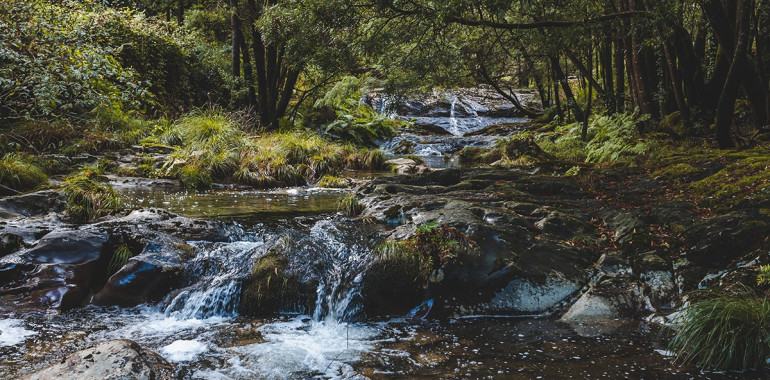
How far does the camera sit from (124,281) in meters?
4.84

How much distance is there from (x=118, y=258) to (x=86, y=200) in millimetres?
1717

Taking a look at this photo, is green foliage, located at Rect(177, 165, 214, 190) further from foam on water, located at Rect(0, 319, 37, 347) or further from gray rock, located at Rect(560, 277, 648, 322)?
gray rock, located at Rect(560, 277, 648, 322)

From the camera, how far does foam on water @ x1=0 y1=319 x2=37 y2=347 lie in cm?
366

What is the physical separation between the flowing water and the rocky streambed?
17 millimetres

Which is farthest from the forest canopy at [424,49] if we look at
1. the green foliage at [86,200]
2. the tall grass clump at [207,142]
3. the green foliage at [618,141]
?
the tall grass clump at [207,142]

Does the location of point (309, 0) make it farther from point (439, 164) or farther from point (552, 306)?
point (439, 164)

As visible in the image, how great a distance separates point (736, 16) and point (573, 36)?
2.22 meters

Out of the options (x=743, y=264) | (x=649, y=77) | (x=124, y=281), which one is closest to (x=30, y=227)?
(x=124, y=281)

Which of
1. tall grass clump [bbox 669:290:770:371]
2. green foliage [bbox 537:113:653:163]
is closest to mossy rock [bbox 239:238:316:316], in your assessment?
tall grass clump [bbox 669:290:770:371]

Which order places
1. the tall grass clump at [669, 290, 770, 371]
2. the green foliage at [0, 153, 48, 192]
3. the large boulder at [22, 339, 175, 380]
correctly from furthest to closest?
the green foliage at [0, 153, 48, 192] < the tall grass clump at [669, 290, 770, 371] < the large boulder at [22, 339, 175, 380]

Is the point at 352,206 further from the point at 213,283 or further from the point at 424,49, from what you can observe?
the point at 424,49

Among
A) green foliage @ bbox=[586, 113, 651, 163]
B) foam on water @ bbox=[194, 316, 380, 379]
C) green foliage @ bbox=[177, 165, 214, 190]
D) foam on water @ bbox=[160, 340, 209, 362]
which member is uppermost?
green foliage @ bbox=[586, 113, 651, 163]

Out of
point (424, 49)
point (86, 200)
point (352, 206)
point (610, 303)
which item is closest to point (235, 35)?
point (424, 49)

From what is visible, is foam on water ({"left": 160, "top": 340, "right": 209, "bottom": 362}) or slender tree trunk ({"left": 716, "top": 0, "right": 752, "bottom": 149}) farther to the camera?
slender tree trunk ({"left": 716, "top": 0, "right": 752, "bottom": 149})
